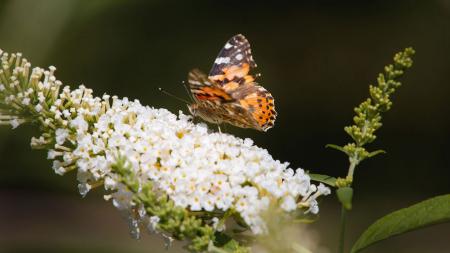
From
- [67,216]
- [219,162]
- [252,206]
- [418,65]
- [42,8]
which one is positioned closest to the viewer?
[252,206]

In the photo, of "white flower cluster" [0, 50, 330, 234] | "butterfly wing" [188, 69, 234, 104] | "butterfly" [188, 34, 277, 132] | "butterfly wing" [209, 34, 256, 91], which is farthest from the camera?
"butterfly wing" [209, 34, 256, 91]

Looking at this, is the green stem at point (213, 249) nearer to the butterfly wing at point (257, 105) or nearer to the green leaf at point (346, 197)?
the green leaf at point (346, 197)

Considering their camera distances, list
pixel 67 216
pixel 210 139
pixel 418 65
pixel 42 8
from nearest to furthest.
A: pixel 210 139 → pixel 42 8 → pixel 418 65 → pixel 67 216

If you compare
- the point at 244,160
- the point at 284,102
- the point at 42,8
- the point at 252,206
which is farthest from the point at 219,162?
the point at 284,102

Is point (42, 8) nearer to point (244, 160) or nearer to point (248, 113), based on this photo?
point (248, 113)

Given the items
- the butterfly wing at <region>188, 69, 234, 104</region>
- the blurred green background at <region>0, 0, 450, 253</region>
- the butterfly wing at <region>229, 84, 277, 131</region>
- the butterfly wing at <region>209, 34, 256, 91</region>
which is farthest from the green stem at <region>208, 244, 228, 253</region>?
the blurred green background at <region>0, 0, 450, 253</region>

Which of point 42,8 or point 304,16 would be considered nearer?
point 42,8

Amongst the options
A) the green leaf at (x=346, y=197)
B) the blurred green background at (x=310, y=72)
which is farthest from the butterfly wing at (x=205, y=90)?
the blurred green background at (x=310, y=72)

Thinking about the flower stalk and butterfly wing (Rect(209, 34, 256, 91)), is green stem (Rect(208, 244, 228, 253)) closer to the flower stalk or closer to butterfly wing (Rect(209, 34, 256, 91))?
the flower stalk
